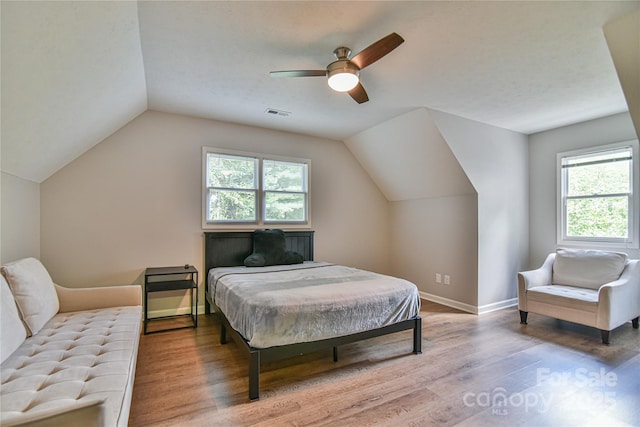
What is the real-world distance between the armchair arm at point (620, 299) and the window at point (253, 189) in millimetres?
3689

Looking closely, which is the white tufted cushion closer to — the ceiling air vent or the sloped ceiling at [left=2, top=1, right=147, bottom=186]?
the sloped ceiling at [left=2, top=1, right=147, bottom=186]

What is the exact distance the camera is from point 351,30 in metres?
2.21

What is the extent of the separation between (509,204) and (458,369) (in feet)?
9.79

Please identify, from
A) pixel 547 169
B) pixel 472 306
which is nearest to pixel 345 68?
pixel 472 306

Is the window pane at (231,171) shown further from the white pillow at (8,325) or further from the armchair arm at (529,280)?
the armchair arm at (529,280)

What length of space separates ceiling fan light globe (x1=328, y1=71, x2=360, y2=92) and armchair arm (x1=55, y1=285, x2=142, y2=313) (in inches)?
104

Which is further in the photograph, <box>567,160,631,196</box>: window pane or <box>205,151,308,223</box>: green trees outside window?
<box>205,151,308,223</box>: green trees outside window

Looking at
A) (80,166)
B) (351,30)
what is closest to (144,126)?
(80,166)

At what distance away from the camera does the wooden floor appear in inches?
77.7

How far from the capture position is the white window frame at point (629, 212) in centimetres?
373

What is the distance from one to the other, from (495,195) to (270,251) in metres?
3.34

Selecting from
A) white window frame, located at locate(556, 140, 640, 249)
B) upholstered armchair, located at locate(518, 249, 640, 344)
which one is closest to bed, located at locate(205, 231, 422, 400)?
upholstered armchair, located at locate(518, 249, 640, 344)

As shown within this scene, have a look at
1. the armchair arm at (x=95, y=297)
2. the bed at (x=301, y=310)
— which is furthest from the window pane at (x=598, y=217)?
the armchair arm at (x=95, y=297)

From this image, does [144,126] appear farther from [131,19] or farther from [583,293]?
[583,293]
